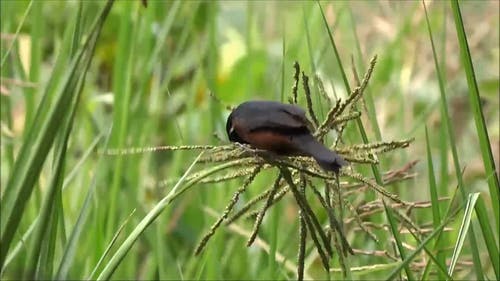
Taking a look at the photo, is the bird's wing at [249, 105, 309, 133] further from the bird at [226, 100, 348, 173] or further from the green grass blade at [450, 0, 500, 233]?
the green grass blade at [450, 0, 500, 233]

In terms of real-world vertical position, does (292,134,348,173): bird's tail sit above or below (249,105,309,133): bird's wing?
below

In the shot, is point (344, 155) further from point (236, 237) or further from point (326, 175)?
point (236, 237)

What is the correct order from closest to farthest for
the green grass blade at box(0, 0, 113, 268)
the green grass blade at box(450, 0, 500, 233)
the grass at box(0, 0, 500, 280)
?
the green grass blade at box(0, 0, 113, 268) → the grass at box(0, 0, 500, 280) → the green grass blade at box(450, 0, 500, 233)

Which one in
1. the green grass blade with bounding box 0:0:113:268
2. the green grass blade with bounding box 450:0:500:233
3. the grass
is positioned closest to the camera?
the green grass blade with bounding box 0:0:113:268

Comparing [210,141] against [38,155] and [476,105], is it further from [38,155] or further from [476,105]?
[38,155]

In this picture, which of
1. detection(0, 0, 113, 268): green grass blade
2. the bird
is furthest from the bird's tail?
detection(0, 0, 113, 268): green grass blade

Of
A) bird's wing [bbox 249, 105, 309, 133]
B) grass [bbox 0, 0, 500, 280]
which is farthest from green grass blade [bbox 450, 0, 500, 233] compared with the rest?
bird's wing [bbox 249, 105, 309, 133]

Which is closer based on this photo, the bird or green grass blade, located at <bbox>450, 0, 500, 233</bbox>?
the bird

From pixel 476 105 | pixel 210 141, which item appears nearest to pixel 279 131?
pixel 476 105
